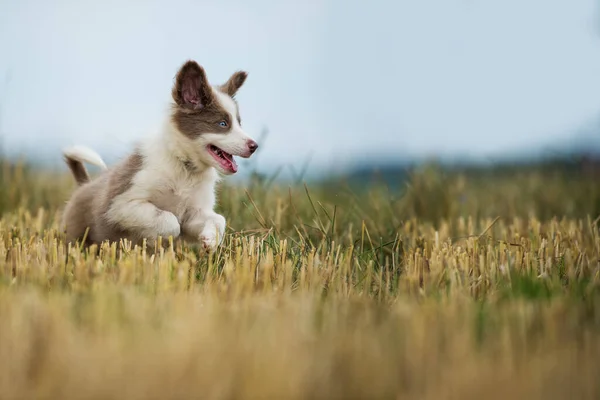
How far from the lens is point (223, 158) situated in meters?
4.82

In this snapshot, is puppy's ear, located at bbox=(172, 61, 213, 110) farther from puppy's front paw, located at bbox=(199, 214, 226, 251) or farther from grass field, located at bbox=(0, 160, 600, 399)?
grass field, located at bbox=(0, 160, 600, 399)

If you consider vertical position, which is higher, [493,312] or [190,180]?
[190,180]

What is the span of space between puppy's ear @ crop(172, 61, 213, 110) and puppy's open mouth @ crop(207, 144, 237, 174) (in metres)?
0.29

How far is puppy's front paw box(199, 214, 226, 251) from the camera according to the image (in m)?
4.56

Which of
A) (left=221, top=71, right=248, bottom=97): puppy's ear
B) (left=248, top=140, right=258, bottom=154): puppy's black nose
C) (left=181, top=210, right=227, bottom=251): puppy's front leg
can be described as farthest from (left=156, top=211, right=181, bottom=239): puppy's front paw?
(left=221, top=71, right=248, bottom=97): puppy's ear

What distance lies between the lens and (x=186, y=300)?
3.32 metres

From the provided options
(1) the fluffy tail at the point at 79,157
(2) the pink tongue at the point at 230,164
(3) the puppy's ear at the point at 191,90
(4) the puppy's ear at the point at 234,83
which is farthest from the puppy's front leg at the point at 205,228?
(1) the fluffy tail at the point at 79,157

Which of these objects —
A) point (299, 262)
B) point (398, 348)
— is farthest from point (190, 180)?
point (398, 348)

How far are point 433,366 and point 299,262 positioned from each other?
6.96ft

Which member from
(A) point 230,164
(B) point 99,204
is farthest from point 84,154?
(A) point 230,164

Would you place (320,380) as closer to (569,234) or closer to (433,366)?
(433,366)

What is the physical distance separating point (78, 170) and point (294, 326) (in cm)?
357

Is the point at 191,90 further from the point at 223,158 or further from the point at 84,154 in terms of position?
the point at 84,154

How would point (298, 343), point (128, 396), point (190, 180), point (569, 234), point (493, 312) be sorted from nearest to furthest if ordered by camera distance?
1. point (128, 396)
2. point (298, 343)
3. point (493, 312)
4. point (190, 180)
5. point (569, 234)
